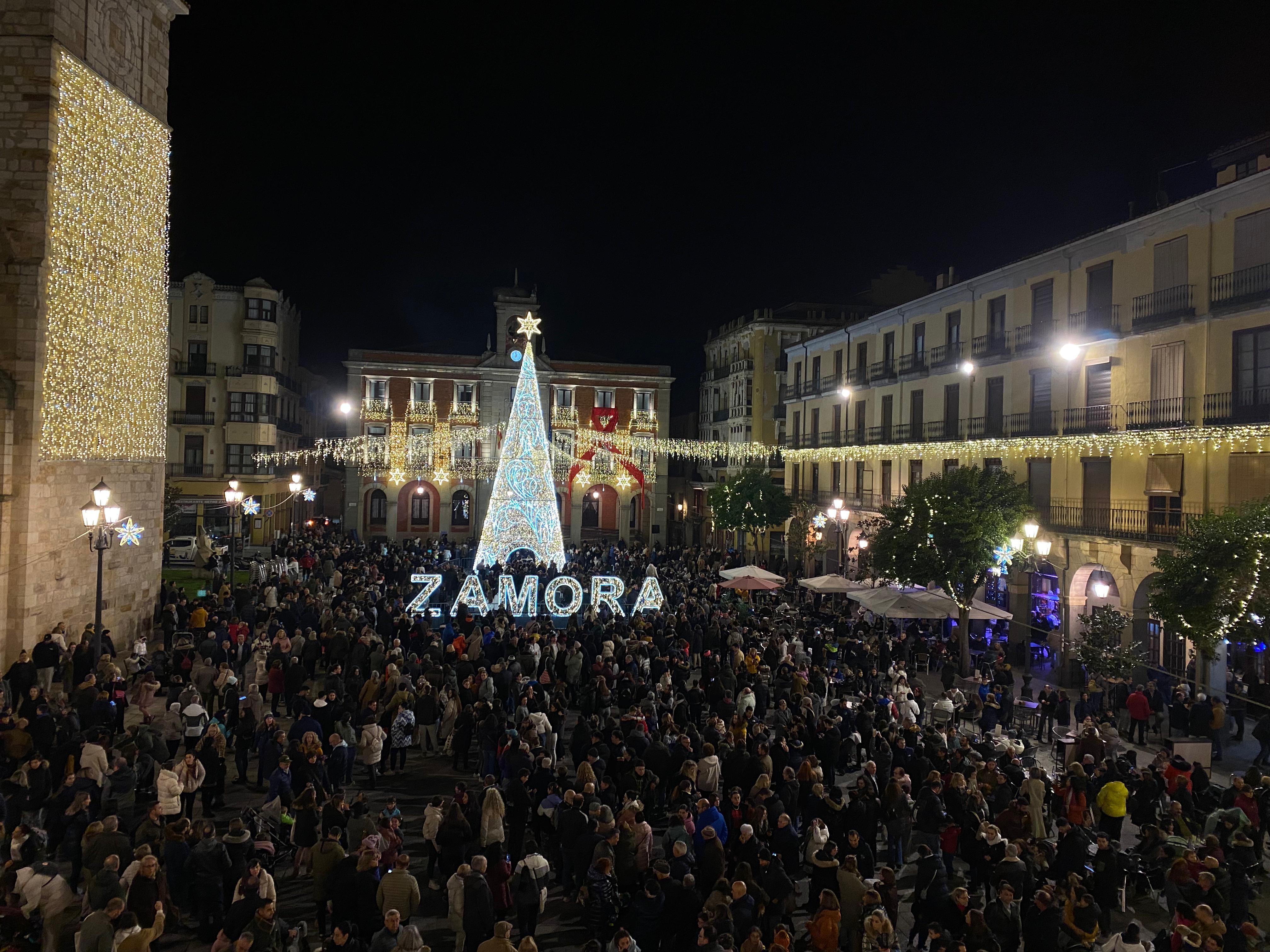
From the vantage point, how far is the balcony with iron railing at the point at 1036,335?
84.6 ft

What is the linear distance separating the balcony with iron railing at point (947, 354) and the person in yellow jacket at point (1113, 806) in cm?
2074

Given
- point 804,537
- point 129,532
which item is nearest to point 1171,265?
point 804,537

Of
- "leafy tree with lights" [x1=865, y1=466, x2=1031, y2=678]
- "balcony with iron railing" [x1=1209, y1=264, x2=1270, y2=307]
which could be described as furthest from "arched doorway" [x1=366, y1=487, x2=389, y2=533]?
"balcony with iron railing" [x1=1209, y1=264, x2=1270, y2=307]

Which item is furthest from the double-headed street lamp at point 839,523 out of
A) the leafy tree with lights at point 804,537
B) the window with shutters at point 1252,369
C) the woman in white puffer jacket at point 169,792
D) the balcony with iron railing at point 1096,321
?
the woman in white puffer jacket at point 169,792

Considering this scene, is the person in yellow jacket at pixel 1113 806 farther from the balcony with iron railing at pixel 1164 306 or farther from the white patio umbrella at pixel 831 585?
the balcony with iron railing at pixel 1164 306

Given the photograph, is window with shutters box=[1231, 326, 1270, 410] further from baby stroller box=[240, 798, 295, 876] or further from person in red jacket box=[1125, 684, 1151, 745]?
baby stroller box=[240, 798, 295, 876]

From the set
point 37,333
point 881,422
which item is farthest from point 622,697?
point 881,422

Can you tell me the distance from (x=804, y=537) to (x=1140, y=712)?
68.0 ft

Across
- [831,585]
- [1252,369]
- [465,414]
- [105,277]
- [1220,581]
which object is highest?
[105,277]

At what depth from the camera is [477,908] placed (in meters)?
8.14

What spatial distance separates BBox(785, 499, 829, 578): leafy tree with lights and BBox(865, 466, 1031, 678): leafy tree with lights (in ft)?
36.9

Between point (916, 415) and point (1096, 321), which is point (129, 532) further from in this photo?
point (916, 415)

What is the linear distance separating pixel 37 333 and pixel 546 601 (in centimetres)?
1214

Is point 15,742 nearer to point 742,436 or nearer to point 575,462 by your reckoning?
point 575,462
